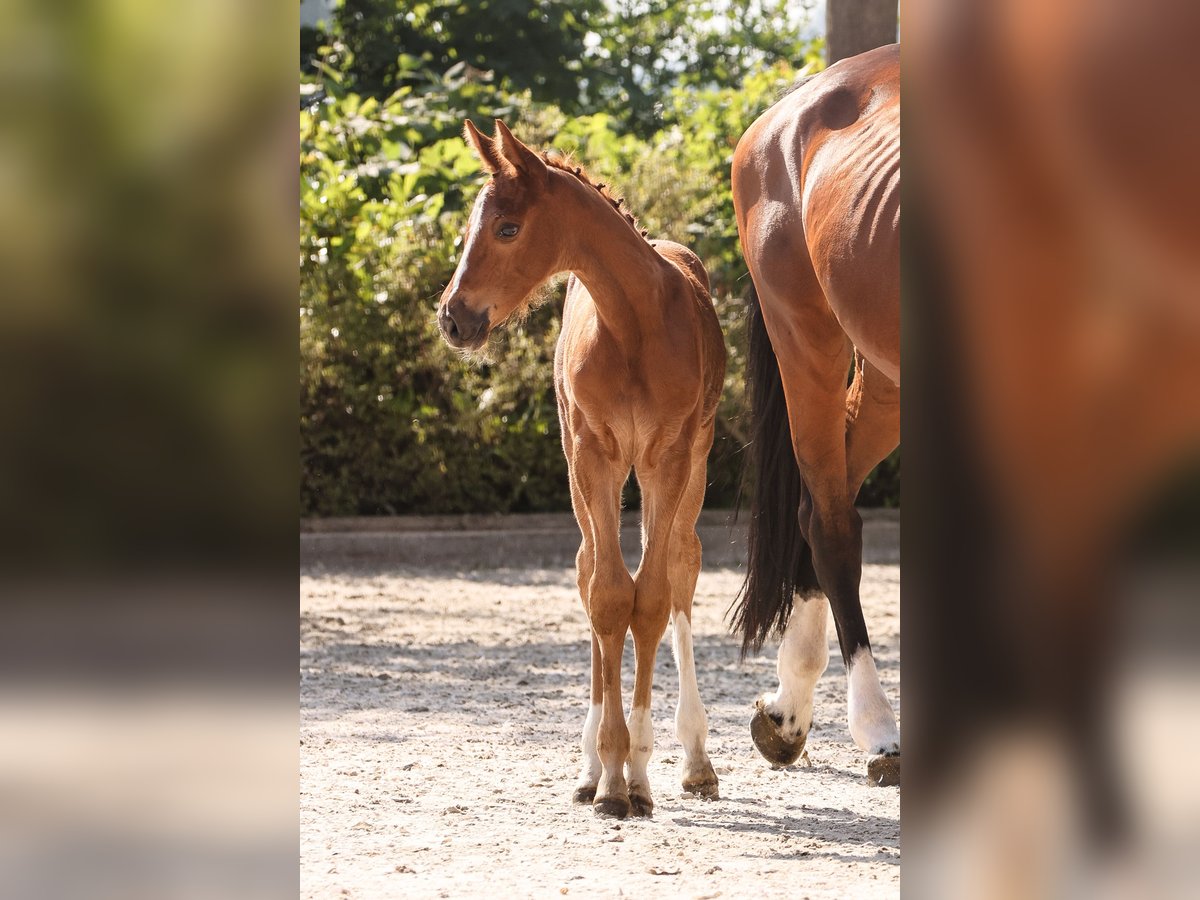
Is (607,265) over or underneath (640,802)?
over

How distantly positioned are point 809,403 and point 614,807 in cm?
151

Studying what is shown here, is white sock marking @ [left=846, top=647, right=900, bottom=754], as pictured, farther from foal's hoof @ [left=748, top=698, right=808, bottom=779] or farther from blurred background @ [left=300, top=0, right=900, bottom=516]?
blurred background @ [left=300, top=0, right=900, bottom=516]

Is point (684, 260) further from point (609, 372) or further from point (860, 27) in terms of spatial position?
point (860, 27)

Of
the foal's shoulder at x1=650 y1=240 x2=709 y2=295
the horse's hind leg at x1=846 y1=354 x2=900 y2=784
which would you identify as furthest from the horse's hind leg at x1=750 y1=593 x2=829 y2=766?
the foal's shoulder at x1=650 y1=240 x2=709 y2=295

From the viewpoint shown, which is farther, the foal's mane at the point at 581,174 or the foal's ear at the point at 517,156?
the foal's mane at the point at 581,174

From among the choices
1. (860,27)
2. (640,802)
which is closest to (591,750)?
(640,802)

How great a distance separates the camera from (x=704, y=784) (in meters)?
4.06

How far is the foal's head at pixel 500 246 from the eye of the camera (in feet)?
11.9

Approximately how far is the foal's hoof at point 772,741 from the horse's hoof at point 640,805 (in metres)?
0.66

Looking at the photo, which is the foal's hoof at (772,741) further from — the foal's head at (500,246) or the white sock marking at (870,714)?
the foal's head at (500,246)

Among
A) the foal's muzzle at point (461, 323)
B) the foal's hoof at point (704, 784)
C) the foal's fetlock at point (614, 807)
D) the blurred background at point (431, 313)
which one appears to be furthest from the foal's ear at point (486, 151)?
the blurred background at point (431, 313)
